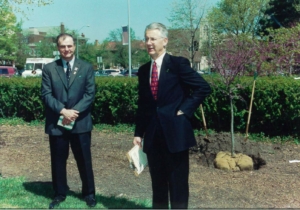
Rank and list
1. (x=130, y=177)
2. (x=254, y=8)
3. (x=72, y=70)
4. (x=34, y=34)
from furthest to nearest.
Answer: (x=34, y=34), (x=254, y=8), (x=130, y=177), (x=72, y=70)

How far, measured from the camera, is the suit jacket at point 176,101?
446 centimetres

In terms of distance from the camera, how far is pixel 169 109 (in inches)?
176

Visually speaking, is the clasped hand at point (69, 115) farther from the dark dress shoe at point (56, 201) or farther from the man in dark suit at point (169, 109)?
the man in dark suit at point (169, 109)

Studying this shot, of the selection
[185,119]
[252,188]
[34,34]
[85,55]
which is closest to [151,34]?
[185,119]

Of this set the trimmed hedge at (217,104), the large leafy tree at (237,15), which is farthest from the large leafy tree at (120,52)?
the trimmed hedge at (217,104)

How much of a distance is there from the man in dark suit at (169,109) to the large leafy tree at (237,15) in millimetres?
50346

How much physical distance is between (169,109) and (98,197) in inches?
81.9

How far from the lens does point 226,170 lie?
770 centimetres

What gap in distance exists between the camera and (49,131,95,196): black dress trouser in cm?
567

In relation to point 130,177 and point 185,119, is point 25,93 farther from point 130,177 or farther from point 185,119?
point 185,119

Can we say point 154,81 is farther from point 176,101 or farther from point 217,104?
point 217,104

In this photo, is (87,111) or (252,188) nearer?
(87,111)

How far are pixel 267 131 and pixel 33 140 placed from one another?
531cm

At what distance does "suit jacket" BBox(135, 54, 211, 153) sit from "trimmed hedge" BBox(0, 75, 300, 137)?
5474mm
